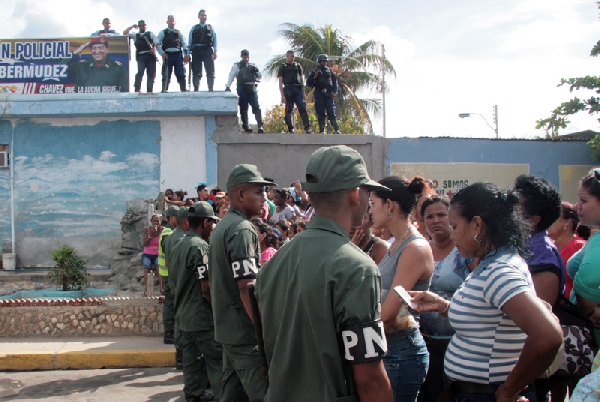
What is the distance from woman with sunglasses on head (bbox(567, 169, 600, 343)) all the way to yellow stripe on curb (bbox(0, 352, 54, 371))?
653 cm

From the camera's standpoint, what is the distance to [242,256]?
373 cm

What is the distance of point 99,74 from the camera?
47.8 ft

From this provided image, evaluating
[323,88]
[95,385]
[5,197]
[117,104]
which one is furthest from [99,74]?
[95,385]

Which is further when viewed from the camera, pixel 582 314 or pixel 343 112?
pixel 343 112

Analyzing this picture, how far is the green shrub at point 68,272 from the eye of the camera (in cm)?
1198

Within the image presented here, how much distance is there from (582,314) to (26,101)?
549 inches

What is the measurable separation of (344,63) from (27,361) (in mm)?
21908

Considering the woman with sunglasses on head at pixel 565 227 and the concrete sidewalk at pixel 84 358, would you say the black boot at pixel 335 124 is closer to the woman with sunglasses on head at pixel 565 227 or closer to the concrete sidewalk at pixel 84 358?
the concrete sidewalk at pixel 84 358

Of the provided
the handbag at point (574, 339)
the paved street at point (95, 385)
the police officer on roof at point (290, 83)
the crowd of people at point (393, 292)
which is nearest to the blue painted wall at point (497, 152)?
the police officer on roof at point (290, 83)

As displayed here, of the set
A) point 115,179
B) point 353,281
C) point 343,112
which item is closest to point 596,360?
point 353,281

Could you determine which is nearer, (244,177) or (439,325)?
(439,325)

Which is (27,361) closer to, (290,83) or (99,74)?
(290,83)

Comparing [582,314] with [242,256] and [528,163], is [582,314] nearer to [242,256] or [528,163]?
[242,256]

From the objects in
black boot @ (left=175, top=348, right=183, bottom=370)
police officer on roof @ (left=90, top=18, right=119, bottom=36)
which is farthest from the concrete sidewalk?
police officer on roof @ (left=90, top=18, right=119, bottom=36)
